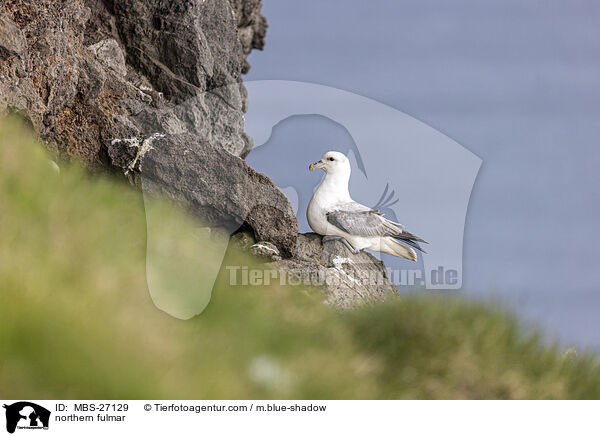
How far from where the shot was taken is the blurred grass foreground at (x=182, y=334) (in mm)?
3510

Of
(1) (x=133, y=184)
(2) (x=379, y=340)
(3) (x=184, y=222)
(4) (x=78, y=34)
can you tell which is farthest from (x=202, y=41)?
(2) (x=379, y=340)

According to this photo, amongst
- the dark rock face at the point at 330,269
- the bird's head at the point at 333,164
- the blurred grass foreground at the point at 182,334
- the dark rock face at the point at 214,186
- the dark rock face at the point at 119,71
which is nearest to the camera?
the blurred grass foreground at the point at 182,334

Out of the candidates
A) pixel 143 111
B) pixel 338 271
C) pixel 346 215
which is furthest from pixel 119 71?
pixel 338 271

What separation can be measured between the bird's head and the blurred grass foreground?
2.17 m

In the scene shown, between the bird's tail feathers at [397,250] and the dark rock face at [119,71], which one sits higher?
the dark rock face at [119,71]

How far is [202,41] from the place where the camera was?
10672 mm

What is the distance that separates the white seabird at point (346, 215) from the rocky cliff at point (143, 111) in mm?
380

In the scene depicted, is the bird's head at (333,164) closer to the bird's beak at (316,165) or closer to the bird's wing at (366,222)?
the bird's beak at (316,165)

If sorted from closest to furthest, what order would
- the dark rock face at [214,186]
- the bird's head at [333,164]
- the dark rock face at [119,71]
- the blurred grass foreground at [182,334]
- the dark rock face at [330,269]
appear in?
the blurred grass foreground at [182,334]
the dark rock face at [330,269]
the dark rock face at [119,71]
the bird's head at [333,164]
the dark rock face at [214,186]

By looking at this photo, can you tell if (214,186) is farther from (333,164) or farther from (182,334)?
(182,334)

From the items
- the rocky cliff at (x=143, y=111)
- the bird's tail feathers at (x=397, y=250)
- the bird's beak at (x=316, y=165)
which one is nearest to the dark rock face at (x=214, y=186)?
the rocky cliff at (x=143, y=111)

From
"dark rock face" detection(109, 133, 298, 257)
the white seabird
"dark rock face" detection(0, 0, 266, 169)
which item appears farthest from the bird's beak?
"dark rock face" detection(0, 0, 266, 169)

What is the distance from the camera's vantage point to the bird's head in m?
7.88
